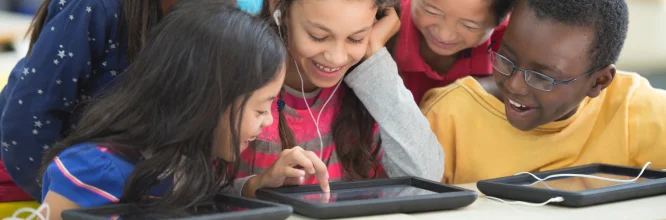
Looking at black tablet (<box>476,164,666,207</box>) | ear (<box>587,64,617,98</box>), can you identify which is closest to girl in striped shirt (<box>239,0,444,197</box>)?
black tablet (<box>476,164,666,207</box>)

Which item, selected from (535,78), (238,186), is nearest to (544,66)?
(535,78)

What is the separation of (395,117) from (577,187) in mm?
372

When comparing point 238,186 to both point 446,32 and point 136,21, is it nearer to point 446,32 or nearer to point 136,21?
point 136,21

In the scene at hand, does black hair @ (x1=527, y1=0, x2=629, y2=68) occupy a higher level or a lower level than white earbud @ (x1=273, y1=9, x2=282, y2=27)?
higher

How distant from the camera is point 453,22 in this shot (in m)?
1.64

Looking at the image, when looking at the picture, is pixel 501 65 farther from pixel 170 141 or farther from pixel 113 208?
pixel 113 208

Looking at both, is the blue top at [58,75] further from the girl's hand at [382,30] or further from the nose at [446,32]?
the nose at [446,32]

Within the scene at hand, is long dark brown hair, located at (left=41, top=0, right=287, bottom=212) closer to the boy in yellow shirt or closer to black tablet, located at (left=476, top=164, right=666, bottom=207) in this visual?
black tablet, located at (left=476, top=164, right=666, bottom=207)

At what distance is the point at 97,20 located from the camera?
1.44 m

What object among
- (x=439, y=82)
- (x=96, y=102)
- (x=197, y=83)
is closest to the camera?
(x=197, y=83)

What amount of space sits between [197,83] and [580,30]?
765mm

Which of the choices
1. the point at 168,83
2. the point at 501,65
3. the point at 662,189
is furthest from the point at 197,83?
the point at 662,189

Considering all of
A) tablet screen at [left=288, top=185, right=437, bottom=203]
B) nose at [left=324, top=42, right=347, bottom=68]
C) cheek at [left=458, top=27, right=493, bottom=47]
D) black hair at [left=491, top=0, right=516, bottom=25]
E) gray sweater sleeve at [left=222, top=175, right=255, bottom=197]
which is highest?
black hair at [left=491, top=0, right=516, bottom=25]

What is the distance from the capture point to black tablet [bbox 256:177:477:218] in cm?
115
